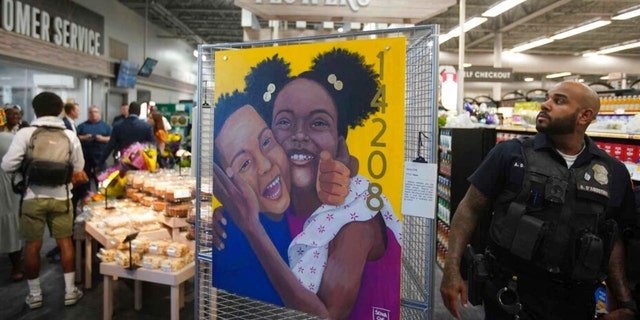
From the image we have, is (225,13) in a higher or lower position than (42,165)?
higher

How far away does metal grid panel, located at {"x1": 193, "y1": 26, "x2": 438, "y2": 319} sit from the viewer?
1.70 metres

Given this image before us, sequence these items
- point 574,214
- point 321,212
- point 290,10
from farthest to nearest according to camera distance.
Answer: point 290,10 → point 574,214 → point 321,212

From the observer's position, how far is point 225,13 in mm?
12750

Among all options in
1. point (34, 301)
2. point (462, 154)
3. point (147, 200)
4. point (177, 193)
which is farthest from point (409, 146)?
point (34, 301)

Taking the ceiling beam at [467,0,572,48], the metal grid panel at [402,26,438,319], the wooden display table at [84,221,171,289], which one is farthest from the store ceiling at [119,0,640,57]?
the metal grid panel at [402,26,438,319]

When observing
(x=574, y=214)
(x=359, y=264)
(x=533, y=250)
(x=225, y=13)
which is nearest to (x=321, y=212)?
(x=359, y=264)

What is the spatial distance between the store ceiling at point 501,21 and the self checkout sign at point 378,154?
7451 mm

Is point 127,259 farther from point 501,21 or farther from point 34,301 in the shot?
point 501,21

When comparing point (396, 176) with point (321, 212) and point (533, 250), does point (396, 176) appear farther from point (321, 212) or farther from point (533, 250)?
point (533, 250)

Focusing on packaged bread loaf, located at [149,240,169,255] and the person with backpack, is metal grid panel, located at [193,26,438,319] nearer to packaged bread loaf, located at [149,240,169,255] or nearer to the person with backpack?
packaged bread loaf, located at [149,240,169,255]

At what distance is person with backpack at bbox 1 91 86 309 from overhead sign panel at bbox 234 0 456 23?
1847 millimetres

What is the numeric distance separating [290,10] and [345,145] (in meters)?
2.58

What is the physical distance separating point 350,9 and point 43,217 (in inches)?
123

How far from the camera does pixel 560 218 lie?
189 cm
